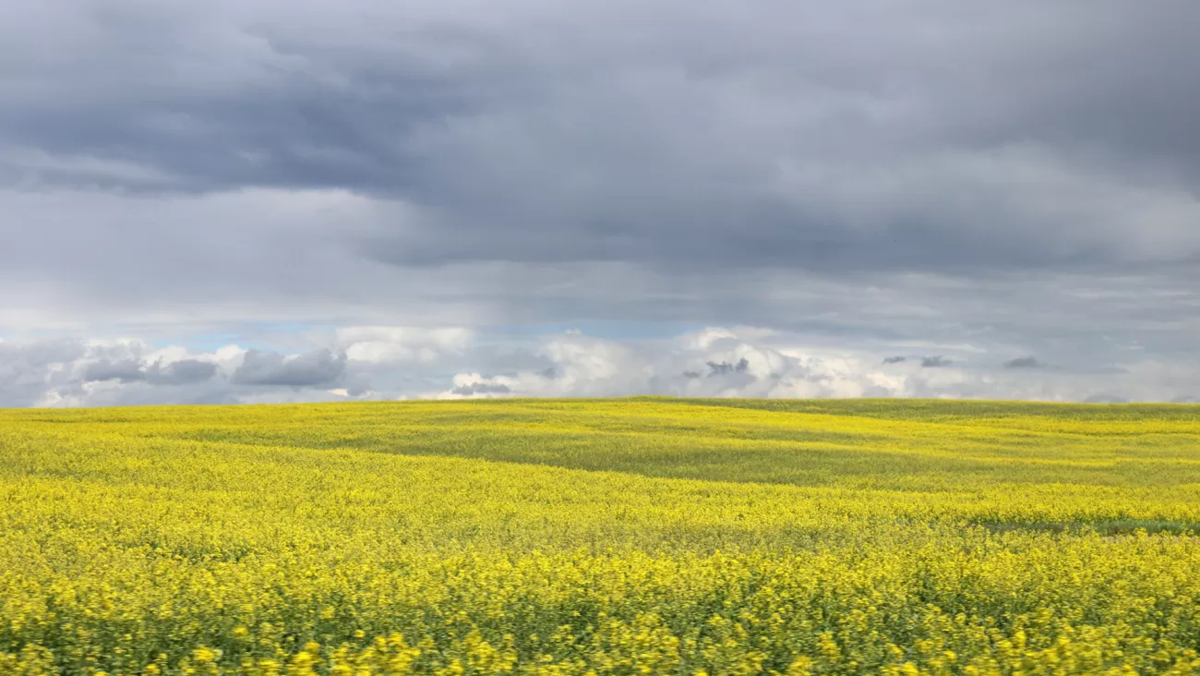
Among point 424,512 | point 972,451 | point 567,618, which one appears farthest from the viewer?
point 972,451

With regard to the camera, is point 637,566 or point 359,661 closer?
point 359,661

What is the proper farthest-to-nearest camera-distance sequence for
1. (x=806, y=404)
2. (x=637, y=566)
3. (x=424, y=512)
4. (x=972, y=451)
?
(x=806, y=404)
(x=972, y=451)
(x=424, y=512)
(x=637, y=566)

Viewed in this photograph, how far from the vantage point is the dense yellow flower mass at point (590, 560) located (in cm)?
937

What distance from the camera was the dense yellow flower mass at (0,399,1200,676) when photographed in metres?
9.37

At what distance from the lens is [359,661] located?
7934 mm

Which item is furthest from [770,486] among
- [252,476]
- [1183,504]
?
[252,476]

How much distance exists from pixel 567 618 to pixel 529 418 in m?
44.3

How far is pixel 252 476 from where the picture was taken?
29.5 metres

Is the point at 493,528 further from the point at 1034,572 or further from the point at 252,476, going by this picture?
the point at 252,476

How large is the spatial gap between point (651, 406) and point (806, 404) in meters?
14.1

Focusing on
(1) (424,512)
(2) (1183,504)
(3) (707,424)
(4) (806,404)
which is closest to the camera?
(1) (424,512)

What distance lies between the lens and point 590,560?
46.1 feet

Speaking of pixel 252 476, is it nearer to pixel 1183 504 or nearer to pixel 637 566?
pixel 637 566

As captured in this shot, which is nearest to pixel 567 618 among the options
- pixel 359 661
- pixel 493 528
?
pixel 359 661
